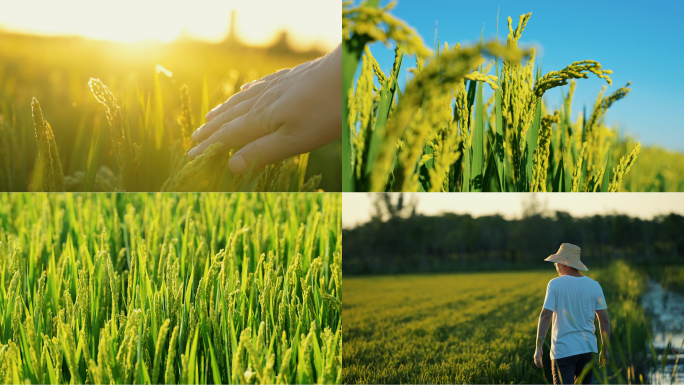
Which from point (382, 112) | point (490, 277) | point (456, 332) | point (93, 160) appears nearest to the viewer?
point (382, 112)

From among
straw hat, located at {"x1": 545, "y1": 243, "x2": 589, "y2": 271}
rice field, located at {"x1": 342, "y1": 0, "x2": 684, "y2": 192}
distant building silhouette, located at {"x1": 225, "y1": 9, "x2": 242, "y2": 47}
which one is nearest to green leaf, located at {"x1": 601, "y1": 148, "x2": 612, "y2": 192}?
rice field, located at {"x1": 342, "y1": 0, "x2": 684, "y2": 192}

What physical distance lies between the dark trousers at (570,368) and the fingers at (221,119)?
65.8 inches

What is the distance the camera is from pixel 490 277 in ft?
6.52

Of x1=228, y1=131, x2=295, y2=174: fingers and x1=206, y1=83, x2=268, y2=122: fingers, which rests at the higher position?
x1=206, y1=83, x2=268, y2=122: fingers

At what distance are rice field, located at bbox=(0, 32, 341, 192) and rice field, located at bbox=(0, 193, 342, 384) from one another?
8.9 inches

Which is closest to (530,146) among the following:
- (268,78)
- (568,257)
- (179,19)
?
(568,257)

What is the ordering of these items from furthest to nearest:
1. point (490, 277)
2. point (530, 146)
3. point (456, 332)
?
1. point (490, 277)
2. point (456, 332)
3. point (530, 146)

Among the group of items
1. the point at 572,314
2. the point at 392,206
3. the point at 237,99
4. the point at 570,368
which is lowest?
the point at 570,368

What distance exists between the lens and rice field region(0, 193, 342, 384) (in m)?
1.41

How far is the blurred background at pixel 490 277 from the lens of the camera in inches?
68.2

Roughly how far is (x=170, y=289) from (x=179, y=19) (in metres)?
1.09

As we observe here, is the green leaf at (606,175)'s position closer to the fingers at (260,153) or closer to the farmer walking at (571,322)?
the farmer walking at (571,322)

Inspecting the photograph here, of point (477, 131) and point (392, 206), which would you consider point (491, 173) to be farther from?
point (392, 206)

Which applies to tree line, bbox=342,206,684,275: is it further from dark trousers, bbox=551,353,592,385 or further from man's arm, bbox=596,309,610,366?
dark trousers, bbox=551,353,592,385
